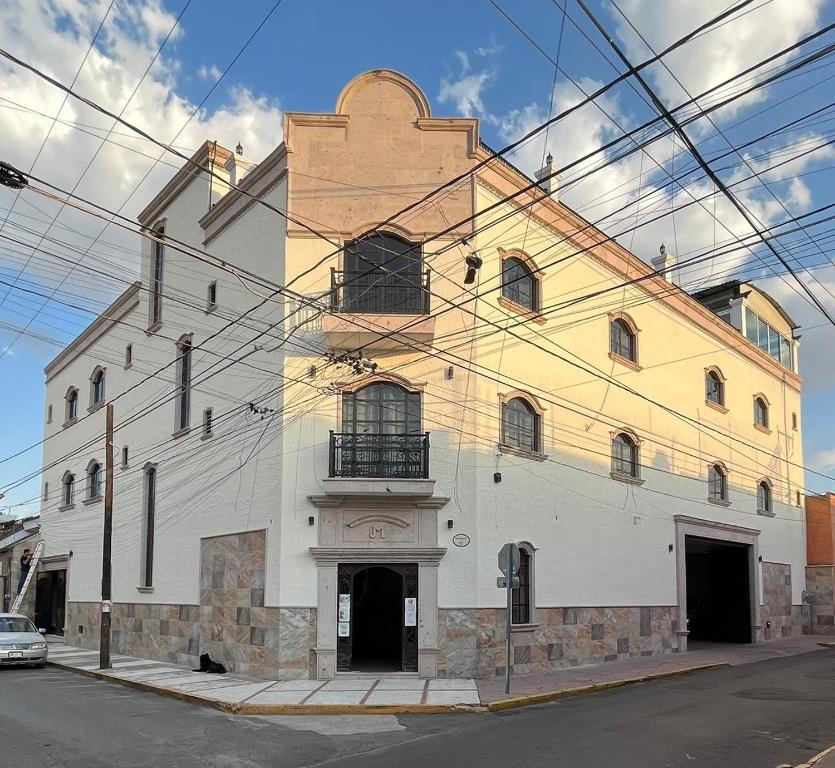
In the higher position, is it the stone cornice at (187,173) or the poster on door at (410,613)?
the stone cornice at (187,173)

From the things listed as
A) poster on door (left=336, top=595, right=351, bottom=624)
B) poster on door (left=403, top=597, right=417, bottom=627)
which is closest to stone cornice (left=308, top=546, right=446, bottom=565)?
poster on door (left=336, top=595, right=351, bottom=624)

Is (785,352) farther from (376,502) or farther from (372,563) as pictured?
(372,563)

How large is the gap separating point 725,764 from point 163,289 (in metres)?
20.5

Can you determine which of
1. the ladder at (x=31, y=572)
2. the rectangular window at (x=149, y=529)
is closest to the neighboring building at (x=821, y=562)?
the rectangular window at (x=149, y=529)

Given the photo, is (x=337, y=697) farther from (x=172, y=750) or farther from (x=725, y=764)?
(x=725, y=764)

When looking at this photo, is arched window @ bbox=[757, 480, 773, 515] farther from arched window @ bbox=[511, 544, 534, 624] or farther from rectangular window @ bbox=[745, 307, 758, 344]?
arched window @ bbox=[511, 544, 534, 624]

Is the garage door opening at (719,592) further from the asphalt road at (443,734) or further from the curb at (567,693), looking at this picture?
the asphalt road at (443,734)

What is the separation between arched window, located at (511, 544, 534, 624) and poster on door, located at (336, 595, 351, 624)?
3735mm

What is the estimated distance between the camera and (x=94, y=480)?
2998cm

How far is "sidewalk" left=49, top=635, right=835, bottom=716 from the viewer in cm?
1434

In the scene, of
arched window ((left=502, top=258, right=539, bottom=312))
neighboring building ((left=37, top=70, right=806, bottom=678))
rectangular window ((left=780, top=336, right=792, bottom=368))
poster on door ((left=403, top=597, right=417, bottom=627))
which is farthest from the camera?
rectangular window ((left=780, top=336, right=792, bottom=368))

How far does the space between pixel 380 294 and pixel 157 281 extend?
10146mm

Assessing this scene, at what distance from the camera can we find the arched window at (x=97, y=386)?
99.7 ft

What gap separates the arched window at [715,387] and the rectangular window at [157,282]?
58.2ft
